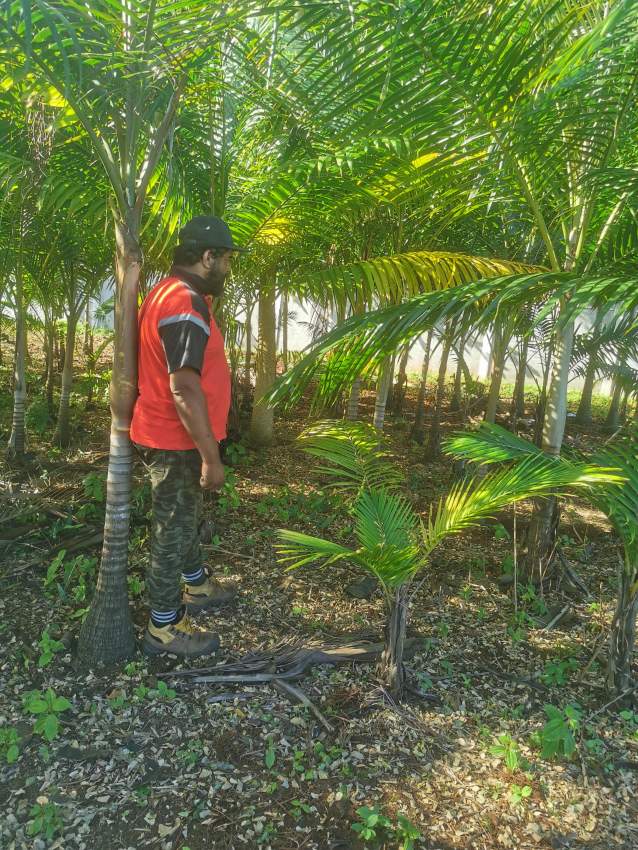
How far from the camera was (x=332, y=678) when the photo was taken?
2.25 metres

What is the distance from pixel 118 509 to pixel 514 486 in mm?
1438

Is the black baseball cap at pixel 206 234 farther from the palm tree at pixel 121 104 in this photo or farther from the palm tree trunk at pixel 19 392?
the palm tree trunk at pixel 19 392

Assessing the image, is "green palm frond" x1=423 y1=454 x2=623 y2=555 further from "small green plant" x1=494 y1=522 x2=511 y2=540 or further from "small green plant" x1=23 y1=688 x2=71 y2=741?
"small green plant" x1=494 y1=522 x2=511 y2=540

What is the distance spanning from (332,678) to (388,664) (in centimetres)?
24

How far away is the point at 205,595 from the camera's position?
2688 mm

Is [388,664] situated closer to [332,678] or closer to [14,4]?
[332,678]

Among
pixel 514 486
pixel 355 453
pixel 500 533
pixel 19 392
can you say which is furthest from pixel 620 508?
pixel 19 392

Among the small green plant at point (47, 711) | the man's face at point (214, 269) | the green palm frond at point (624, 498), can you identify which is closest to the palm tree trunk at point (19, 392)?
the man's face at point (214, 269)

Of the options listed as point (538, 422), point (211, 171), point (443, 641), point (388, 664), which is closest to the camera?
point (388, 664)

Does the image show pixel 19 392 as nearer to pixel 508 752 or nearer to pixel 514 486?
pixel 514 486

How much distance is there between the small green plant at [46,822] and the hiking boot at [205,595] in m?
1.08

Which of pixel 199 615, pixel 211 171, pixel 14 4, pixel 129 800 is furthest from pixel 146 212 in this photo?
pixel 129 800

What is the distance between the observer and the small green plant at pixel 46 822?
1.54m

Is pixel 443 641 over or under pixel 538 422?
under
